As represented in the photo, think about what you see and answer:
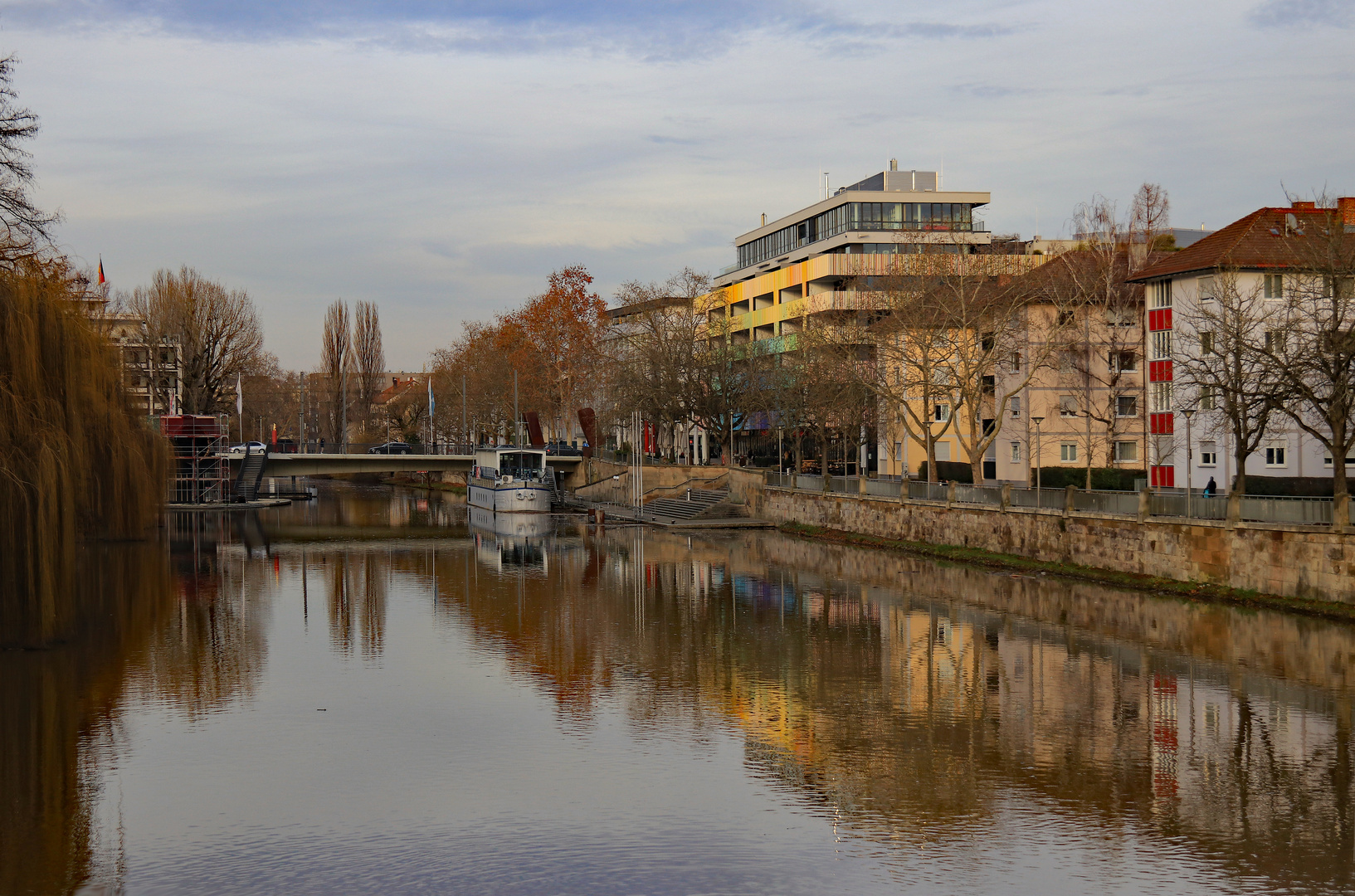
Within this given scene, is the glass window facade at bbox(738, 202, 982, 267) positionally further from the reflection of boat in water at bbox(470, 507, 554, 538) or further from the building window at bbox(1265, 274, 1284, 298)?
the building window at bbox(1265, 274, 1284, 298)

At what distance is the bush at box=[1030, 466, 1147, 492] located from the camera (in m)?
55.4

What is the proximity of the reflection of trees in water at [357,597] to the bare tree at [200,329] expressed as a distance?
1582 inches

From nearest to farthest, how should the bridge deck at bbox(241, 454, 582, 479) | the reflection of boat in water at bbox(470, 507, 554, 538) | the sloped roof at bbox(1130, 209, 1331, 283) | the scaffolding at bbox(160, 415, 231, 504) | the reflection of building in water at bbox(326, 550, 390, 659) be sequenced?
1. the reflection of building in water at bbox(326, 550, 390, 659)
2. the sloped roof at bbox(1130, 209, 1331, 283)
3. the reflection of boat in water at bbox(470, 507, 554, 538)
4. the scaffolding at bbox(160, 415, 231, 504)
5. the bridge deck at bbox(241, 454, 582, 479)

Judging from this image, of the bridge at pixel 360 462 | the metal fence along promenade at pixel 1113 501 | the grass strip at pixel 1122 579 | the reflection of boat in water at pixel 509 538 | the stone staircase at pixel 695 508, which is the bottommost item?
the reflection of boat in water at pixel 509 538

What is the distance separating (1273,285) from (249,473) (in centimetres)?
6628

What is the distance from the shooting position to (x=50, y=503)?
77.6 feet

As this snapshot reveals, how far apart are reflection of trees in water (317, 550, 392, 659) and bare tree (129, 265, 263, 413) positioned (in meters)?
40.2

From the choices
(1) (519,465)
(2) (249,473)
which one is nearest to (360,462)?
(2) (249,473)

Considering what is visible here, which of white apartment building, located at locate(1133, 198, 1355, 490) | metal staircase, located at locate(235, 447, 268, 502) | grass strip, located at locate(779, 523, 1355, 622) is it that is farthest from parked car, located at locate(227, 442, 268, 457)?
white apartment building, located at locate(1133, 198, 1355, 490)

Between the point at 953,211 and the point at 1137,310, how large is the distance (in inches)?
1377

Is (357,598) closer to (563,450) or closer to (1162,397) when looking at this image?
(1162,397)

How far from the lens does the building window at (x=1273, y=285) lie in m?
49.8

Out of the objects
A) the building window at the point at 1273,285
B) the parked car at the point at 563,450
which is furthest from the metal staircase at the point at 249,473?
the building window at the point at 1273,285

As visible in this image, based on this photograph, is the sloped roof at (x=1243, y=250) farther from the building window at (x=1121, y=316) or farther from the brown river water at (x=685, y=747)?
the brown river water at (x=685, y=747)
